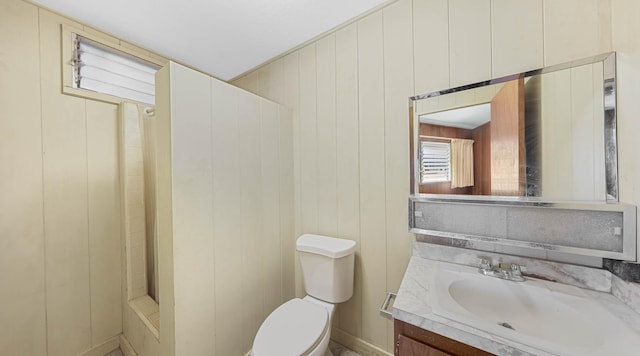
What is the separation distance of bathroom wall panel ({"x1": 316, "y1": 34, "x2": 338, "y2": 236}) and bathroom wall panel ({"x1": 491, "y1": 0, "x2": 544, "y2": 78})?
932mm

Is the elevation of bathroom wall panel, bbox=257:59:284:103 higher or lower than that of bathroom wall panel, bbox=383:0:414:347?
higher

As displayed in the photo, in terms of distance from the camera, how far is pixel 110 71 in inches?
65.0

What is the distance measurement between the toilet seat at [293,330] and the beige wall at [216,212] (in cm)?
32

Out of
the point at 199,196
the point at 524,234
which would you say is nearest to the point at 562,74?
the point at 524,234

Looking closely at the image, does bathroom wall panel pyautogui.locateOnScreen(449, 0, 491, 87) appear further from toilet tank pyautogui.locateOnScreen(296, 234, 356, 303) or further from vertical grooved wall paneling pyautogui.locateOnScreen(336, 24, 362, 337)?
toilet tank pyautogui.locateOnScreen(296, 234, 356, 303)

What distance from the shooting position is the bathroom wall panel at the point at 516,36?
1017 millimetres

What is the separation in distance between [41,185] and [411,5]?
8.12ft

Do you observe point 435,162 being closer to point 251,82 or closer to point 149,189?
point 251,82

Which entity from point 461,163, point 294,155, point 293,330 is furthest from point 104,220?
point 461,163

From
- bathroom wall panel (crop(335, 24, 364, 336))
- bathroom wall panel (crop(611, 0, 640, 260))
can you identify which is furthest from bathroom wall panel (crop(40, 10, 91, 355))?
bathroom wall panel (crop(611, 0, 640, 260))

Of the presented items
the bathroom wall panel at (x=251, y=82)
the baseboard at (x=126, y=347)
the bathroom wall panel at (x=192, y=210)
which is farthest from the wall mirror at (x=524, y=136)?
the baseboard at (x=126, y=347)

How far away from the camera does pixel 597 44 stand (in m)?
0.91

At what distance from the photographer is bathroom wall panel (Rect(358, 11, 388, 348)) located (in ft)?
4.76

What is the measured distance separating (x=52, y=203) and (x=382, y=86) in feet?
7.26
